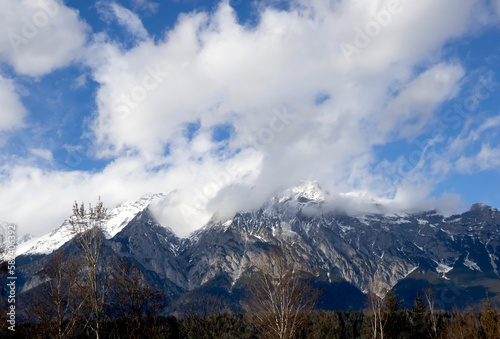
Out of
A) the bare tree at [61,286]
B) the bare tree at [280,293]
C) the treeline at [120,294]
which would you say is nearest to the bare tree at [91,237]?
the treeline at [120,294]

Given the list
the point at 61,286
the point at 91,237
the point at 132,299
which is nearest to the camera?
the point at 91,237

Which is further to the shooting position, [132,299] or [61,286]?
[61,286]

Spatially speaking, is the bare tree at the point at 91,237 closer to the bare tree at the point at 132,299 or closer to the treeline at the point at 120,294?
the treeline at the point at 120,294

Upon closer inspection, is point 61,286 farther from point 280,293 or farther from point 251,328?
point 251,328

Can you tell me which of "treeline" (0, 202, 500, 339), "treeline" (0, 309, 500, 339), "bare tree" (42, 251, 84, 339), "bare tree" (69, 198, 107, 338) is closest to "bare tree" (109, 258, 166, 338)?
"treeline" (0, 202, 500, 339)

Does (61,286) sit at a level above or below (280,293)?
above

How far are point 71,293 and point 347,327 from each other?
525 ft

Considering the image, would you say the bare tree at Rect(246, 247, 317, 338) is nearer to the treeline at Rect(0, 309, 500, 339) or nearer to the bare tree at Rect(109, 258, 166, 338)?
the treeline at Rect(0, 309, 500, 339)

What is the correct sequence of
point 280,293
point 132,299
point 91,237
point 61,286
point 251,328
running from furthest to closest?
1. point 251,328
2. point 61,286
3. point 132,299
4. point 280,293
5. point 91,237

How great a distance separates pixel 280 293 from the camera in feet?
99.0

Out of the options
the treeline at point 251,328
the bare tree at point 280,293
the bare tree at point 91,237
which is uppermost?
the bare tree at point 91,237

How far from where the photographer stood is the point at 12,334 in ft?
240

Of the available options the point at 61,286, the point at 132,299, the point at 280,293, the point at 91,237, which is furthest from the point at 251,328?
the point at 91,237

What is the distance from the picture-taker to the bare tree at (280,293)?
29812 mm
